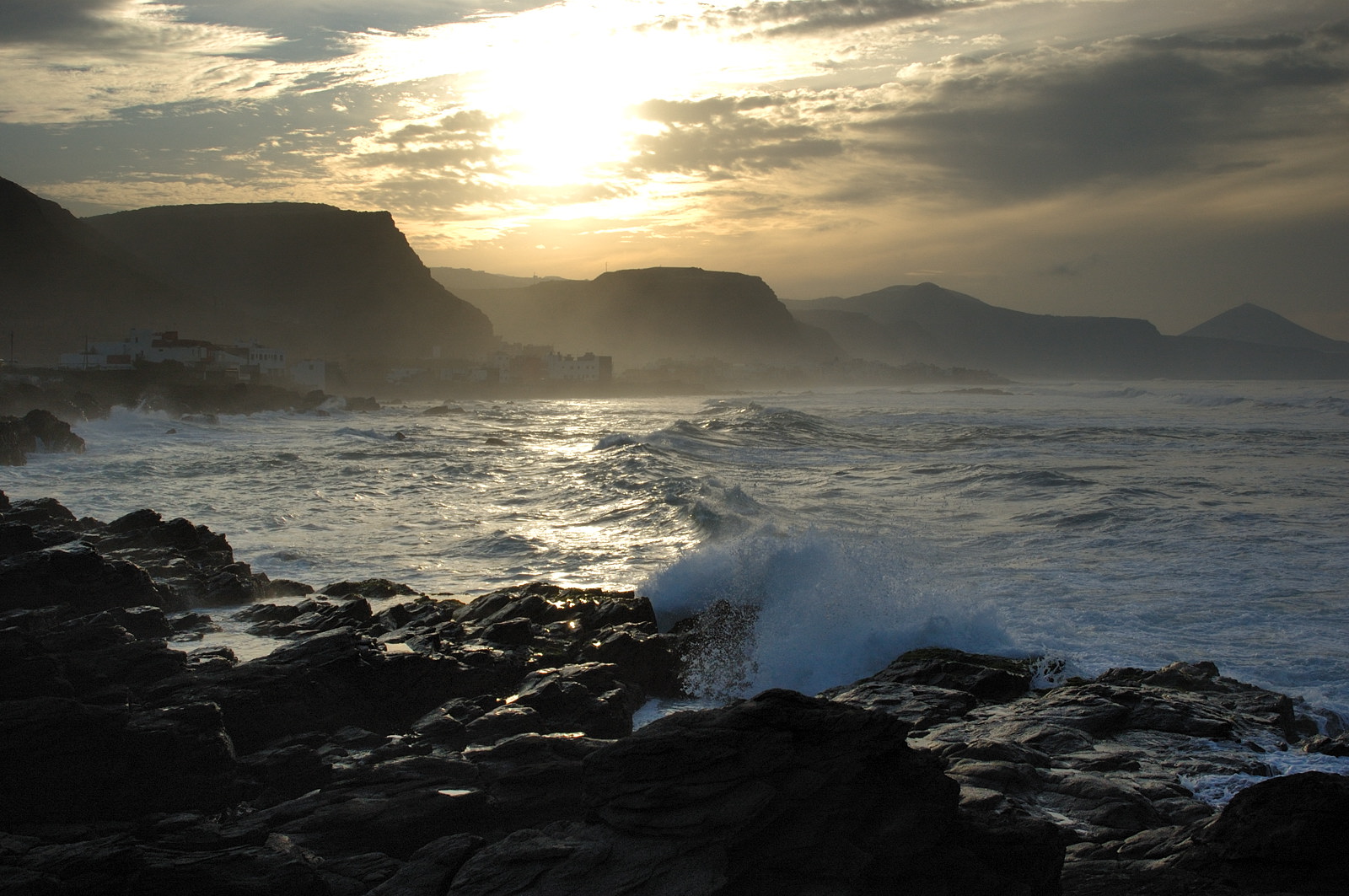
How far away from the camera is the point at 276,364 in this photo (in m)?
74.1

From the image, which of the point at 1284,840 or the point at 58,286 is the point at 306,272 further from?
the point at 1284,840

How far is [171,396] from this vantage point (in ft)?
161

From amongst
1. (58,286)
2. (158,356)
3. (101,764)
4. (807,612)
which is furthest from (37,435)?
(58,286)

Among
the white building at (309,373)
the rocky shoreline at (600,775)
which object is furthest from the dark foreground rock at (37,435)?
the white building at (309,373)

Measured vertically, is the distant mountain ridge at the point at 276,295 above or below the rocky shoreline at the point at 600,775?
above

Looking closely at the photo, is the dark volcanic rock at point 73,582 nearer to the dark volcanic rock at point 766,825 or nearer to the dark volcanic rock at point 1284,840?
the dark volcanic rock at point 766,825

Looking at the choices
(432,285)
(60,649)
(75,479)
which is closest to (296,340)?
(432,285)

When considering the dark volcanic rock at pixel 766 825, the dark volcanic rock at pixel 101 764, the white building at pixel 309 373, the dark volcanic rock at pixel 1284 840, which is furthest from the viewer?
the white building at pixel 309 373

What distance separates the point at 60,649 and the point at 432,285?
118521 mm

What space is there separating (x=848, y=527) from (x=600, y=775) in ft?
39.0

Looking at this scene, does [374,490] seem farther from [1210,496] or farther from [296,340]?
[296,340]

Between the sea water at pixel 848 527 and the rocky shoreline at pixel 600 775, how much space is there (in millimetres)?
1608

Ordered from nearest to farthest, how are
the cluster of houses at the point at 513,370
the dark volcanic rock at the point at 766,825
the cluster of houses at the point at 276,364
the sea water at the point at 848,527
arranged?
the dark volcanic rock at the point at 766,825, the sea water at the point at 848,527, the cluster of houses at the point at 276,364, the cluster of houses at the point at 513,370

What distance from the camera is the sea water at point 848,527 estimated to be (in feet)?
31.7
